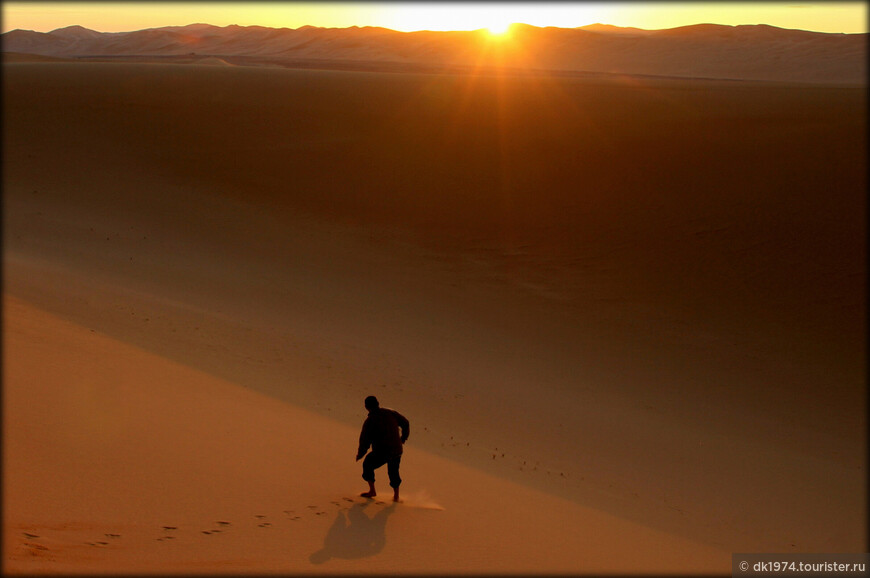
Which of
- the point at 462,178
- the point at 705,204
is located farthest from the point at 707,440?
the point at 462,178

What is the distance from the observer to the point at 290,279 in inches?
595

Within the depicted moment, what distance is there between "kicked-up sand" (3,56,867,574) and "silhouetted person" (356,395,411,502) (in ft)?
0.73

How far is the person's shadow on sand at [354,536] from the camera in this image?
16.7ft

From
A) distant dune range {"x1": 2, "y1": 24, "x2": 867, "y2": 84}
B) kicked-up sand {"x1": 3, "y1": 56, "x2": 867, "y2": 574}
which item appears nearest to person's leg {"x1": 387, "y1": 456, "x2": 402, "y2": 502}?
kicked-up sand {"x1": 3, "y1": 56, "x2": 867, "y2": 574}

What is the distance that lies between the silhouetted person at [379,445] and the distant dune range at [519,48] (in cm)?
6501

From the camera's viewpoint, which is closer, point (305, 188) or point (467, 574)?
point (467, 574)

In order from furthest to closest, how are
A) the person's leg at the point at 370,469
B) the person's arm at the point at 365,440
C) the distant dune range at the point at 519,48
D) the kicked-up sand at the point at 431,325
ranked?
the distant dune range at the point at 519,48 < the person's arm at the point at 365,440 < the person's leg at the point at 370,469 < the kicked-up sand at the point at 431,325

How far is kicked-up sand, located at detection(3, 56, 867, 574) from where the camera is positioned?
567 centimetres

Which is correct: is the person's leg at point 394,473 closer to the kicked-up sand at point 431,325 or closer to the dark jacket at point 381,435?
the dark jacket at point 381,435

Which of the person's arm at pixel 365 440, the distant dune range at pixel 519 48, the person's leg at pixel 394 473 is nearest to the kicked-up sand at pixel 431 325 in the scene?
the person's leg at pixel 394 473

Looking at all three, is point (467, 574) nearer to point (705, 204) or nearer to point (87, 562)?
point (87, 562)

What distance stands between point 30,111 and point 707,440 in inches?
931

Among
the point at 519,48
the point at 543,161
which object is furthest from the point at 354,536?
the point at 519,48

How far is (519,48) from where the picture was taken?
104m
